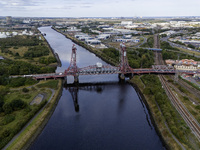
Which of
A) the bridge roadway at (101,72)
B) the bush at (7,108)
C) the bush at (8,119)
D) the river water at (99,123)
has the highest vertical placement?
the bridge roadway at (101,72)

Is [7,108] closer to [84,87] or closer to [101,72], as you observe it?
[84,87]

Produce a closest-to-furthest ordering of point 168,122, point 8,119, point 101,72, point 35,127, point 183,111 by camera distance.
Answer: point 35,127 → point 168,122 → point 8,119 → point 183,111 → point 101,72

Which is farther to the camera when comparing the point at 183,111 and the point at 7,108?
the point at 183,111

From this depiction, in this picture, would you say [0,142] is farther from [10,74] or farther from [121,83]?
[121,83]

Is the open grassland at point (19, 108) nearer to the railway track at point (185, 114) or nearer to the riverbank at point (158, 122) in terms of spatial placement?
the riverbank at point (158, 122)

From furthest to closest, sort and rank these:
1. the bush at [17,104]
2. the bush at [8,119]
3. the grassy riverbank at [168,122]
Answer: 1. the bush at [17,104]
2. the bush at [8,119]
3. the grassy riverbank at [168,122]

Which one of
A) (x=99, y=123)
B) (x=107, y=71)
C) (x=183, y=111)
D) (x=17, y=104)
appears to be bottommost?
(x=99, y=123)

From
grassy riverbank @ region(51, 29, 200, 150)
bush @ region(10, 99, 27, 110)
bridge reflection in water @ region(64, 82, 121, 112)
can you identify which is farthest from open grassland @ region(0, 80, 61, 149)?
grassy riverbank @ region(51, 29, 200, 150)

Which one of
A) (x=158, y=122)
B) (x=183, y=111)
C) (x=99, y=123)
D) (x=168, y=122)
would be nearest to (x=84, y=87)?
(x=99, y=123)

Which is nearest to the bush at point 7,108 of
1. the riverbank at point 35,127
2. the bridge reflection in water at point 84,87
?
the riverbank at point 35,127
